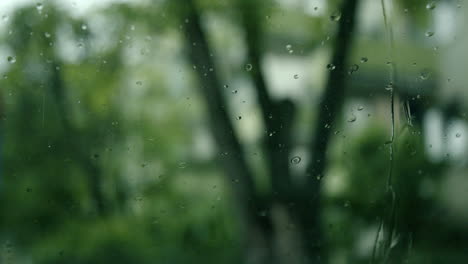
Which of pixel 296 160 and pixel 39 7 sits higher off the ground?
pixel 39 7

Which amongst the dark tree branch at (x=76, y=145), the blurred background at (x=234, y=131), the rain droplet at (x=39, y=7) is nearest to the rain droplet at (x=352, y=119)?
the blurred background at (x=234, y=131)

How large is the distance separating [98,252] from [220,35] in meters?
0.63

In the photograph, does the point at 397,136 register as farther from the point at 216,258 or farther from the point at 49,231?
the point at 49,231

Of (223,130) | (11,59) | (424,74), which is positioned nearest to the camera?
(11,59)

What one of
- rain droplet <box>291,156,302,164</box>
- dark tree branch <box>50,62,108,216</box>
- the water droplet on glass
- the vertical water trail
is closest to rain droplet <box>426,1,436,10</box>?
the vertical water trail

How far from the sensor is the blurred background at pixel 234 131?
140 centimetres

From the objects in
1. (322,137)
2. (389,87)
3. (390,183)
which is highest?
(389,87)

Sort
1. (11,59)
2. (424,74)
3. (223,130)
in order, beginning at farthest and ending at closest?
(424,74) → (223,130) → (11,59)

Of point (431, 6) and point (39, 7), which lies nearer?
point (39, 7)

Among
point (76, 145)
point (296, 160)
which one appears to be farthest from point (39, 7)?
point (296, 160)

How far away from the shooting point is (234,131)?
1.50 meters

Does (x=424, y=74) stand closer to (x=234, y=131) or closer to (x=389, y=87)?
(x=389, y=87)

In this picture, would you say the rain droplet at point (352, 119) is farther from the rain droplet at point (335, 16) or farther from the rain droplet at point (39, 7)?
the rain droplet at point (39, 7)

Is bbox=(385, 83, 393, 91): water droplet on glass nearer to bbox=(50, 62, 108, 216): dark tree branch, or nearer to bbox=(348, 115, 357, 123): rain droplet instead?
bbox=(348, 115, 357, 123): rain droplet
